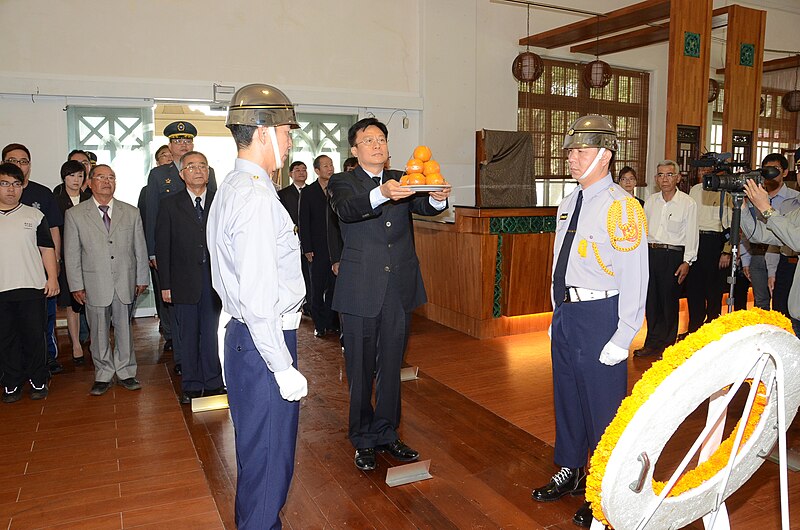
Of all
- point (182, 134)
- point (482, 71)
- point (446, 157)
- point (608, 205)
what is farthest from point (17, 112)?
point (608, 205)

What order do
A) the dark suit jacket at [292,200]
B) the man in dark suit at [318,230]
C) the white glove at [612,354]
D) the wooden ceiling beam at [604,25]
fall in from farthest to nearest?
the wooden ceiling beam at [604,25]
the dark suit jacket at [292,200]
the man in dark suit at [318,230]
the white glove at [612,354]

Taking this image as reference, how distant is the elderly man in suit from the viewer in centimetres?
429

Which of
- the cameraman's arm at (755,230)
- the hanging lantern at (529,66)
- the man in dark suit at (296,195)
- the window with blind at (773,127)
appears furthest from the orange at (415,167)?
the window with blind at (773,127)

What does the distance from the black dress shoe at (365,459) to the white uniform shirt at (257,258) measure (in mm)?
1374

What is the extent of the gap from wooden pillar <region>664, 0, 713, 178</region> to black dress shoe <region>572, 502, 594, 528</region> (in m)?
4.56

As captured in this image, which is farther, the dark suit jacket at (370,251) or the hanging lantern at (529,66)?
the hanging lantern at (529,66)

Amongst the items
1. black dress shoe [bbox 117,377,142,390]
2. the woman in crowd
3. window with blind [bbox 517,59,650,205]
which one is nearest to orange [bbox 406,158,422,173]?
black dress shoe [bbox 117,377,142,390]

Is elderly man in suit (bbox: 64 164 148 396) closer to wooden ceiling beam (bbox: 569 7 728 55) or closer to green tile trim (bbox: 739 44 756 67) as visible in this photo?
green tile trim (bbox: 739 44 756 67)

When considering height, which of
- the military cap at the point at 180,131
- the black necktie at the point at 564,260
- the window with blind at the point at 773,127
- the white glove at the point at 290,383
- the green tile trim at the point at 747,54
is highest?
the green tile trim at the point at 747,54

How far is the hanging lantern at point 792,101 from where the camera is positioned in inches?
373

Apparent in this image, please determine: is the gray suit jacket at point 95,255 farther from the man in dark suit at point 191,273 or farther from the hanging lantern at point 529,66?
the hanging lantern at point 529,66

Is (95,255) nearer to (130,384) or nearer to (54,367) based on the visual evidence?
(130,384)

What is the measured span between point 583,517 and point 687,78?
17.2 feet

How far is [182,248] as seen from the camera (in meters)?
4.16
